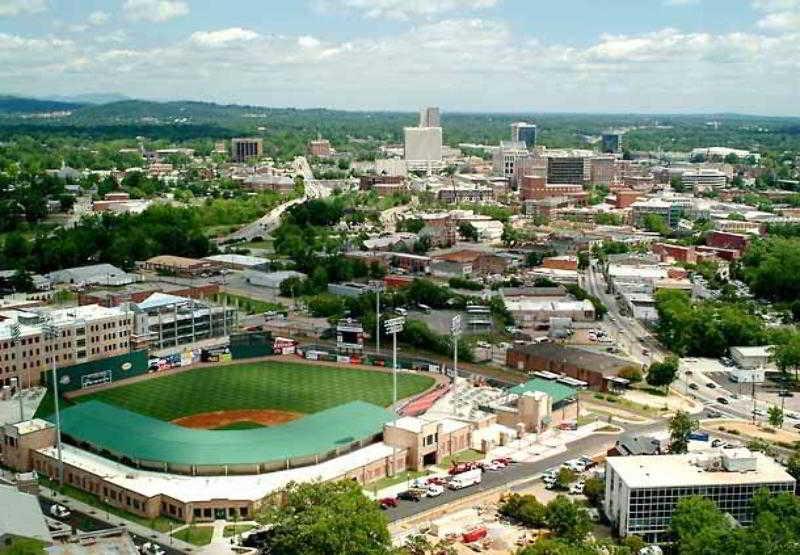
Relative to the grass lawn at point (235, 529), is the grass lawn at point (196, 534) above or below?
below

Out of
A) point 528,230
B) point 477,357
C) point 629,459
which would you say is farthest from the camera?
point 528,230

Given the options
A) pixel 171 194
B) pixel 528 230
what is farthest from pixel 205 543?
pixel 171 194

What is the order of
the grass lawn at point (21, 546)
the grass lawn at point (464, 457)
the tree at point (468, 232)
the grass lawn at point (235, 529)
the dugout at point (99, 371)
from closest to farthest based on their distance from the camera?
the grass lawn at point (21, 546)
the grass lawn at point (235, 529)
the grass lawn at point (464, 457)
the dugout at point (99, 371)
the tree at point (468, 232)

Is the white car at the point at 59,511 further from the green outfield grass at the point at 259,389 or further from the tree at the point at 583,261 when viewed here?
the tree at the point at 583,261

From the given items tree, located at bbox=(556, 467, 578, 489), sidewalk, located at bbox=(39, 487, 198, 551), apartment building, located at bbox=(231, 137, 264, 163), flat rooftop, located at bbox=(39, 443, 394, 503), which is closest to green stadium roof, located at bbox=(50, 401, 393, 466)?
flat rooftop, located at bbox=(39, 443, 394, 503)

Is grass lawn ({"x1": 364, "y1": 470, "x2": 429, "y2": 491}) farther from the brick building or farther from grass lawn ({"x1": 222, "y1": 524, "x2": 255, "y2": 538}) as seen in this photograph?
the brick building

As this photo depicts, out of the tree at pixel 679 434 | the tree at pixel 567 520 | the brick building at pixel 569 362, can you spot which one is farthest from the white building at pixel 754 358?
the tree at pixel 567 520

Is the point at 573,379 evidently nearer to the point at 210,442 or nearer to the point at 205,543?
the point at 210,442
